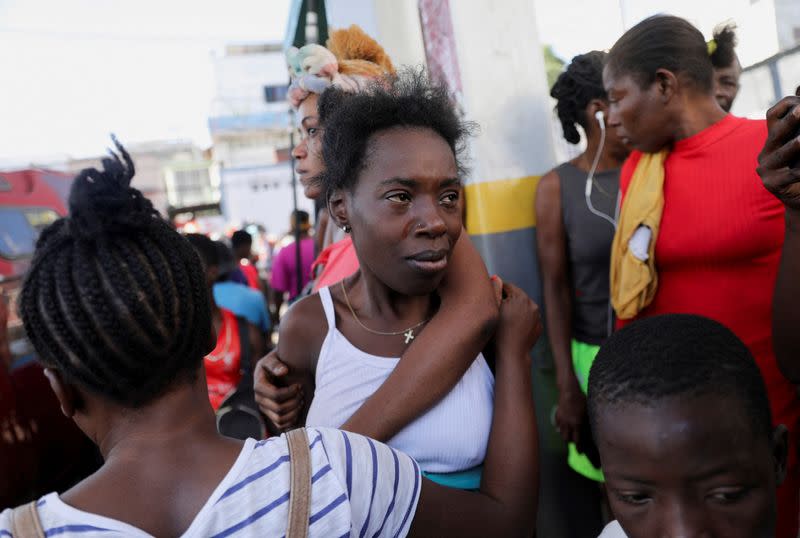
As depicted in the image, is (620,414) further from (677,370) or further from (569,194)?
(569,194)

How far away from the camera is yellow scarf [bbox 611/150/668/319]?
2.16 m

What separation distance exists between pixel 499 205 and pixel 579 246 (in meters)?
0.43

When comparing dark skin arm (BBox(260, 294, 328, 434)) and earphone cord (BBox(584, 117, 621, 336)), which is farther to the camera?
earphone cord (BBox(584, 117, 621, 336))

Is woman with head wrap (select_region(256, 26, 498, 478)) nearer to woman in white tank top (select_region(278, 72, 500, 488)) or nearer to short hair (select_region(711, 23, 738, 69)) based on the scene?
woman in white tank top (select_region(278, 72, 500, 488))

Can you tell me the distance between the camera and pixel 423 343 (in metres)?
1.51

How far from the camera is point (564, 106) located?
123 inches

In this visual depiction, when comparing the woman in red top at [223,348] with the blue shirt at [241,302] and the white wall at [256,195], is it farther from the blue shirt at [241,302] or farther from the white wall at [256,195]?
the white wall at [256,195]

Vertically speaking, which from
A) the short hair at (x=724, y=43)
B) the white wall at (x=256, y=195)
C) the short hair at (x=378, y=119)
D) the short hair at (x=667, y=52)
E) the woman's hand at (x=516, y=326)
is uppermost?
the white wall at (x=256, y=195)

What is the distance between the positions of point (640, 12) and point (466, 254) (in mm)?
1834

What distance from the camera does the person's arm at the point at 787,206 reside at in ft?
4.42

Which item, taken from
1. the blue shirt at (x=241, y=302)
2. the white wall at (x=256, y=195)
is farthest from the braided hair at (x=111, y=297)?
the white wall at (x=256, y=195)

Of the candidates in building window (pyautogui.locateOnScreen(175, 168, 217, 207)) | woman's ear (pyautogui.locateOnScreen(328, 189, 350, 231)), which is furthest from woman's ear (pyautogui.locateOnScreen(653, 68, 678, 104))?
building window (pyautogui.locateOnScreen(175, 168, 217, 207))

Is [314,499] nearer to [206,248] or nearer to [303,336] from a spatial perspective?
[303,336]

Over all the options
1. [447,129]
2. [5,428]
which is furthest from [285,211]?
[447,129]
